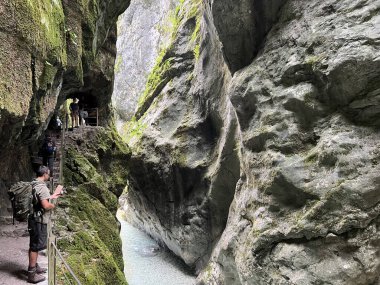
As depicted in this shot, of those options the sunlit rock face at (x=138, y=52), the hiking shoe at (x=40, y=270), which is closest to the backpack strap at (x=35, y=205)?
the hiking shoe at (x=40, y=270)

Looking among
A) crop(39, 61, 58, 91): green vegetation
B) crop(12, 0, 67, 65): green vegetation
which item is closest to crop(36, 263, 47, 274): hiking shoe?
crop(39, 61, 58, 91): green vegetation

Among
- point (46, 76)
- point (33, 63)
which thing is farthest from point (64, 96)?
point (33, 63)

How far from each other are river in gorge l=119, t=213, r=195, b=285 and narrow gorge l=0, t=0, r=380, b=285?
187 centimetres

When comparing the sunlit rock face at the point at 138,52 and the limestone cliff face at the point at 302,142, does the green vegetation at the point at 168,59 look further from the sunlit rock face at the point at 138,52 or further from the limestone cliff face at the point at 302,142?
the sunlit rock face at the point at 138,52

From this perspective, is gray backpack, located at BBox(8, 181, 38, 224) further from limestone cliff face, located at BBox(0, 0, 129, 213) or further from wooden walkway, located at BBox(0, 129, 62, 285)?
limestone cliff face, located at BBox(0, 0, 129, 213)

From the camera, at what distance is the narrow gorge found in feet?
24.9

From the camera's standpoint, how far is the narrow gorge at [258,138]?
7.58 metres

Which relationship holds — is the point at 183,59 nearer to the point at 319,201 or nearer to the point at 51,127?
the point at 51,127

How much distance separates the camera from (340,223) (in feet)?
25.7

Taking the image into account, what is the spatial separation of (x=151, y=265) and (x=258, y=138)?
1198 cm

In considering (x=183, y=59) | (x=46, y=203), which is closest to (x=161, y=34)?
→ (x=183, y=59)

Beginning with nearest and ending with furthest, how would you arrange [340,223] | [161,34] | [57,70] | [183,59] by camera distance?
[340,223] → [57,70] → [183,59] → [161,34]

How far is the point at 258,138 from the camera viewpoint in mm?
10180

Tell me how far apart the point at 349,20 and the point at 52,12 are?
23.3 feet
